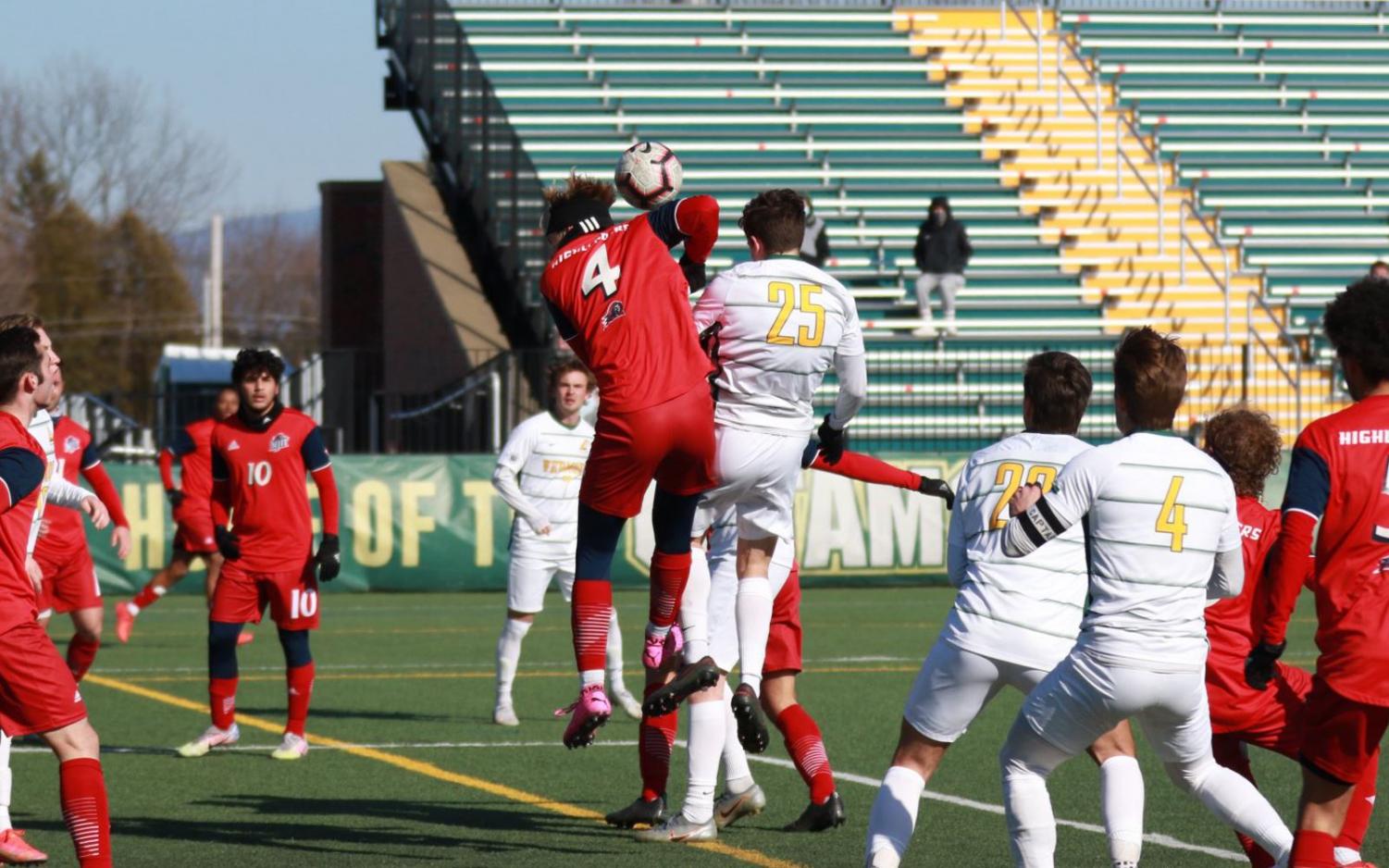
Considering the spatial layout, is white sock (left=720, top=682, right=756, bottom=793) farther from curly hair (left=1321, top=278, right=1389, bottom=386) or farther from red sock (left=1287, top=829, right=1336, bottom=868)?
curly hair (left=1321, top=278, right=1389, bottom=386)

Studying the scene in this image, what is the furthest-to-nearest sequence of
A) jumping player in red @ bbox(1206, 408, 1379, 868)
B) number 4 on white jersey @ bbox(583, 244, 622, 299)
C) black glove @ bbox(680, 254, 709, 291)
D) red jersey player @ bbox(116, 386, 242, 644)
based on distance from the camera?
red jersey player @ bbox(116, 386, 242, 644), black glove @ bbox(680, 254, 709, 291), number 4 on white jersey @ bbox(583, 244, 622, 299), jumping player in red @ bbox(1206, 408, 1379, 868)

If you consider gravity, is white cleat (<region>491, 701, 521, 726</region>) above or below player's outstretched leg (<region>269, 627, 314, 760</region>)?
below

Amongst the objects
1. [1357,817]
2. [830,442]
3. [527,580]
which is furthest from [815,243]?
[1357,817]

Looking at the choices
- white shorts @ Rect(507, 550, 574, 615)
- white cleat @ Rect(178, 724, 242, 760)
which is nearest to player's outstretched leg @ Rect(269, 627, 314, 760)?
white cleat @ Rect(178, 724, 242, 760)

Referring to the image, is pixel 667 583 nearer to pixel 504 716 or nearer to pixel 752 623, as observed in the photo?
pixel 752 623

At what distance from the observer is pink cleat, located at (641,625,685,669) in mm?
7789

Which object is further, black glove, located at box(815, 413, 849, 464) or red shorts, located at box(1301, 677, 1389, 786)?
black glove, located at box(815, 413, 849, 464)

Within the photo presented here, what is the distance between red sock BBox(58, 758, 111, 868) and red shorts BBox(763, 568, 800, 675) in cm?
282

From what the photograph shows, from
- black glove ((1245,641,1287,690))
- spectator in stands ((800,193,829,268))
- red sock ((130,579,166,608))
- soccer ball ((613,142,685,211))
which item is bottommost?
red sock ((130,579,166,608))

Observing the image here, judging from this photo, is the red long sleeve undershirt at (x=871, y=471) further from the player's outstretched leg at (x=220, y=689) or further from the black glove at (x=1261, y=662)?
the player's outstretched leg at (x=220, y=689)

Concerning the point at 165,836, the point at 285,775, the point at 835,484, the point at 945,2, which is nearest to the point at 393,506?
the point at 835,484

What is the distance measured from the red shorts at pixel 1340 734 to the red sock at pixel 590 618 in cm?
259

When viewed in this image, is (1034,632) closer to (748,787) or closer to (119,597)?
(748,787)

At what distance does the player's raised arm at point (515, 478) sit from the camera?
12570mm
